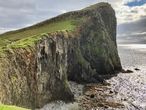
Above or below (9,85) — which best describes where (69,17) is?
above

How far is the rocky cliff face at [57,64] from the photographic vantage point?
64.1 metres

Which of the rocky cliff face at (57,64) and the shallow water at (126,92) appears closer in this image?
the rocky cliff face at (57,64)

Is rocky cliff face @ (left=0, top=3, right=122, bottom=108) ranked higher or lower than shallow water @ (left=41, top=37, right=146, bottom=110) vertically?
higher

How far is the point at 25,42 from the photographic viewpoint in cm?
7756

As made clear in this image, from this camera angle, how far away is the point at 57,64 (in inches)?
3465

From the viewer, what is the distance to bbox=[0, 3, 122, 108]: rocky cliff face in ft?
210

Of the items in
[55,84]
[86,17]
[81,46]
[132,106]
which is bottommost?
[132,106]

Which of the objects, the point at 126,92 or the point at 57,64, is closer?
the point at 57,64

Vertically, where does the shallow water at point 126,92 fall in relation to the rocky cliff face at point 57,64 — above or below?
below

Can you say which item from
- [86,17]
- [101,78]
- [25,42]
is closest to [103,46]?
[86,17]

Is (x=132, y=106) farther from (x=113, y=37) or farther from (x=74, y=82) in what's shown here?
(x=113, y=37)

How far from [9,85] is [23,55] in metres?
10.3

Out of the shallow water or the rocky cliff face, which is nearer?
the rocky cliff face

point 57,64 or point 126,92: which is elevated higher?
point 57,64
